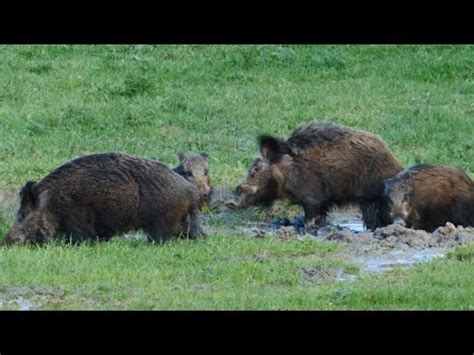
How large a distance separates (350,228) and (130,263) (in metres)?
3.86

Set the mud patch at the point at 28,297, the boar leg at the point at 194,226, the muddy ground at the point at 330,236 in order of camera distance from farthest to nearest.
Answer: the boar leg at the point at 194,226 < the muddy ground at the point at 330,236 < the mud patch at the point at 28,297

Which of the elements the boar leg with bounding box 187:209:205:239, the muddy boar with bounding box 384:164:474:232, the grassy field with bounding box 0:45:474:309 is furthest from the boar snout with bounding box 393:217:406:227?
the boar leg with bounding box 187:209:205:239

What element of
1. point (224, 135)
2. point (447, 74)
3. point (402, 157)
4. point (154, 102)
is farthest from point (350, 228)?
point (447, 74)

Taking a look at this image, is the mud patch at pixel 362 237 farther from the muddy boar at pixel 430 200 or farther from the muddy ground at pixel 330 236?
the muddy boar at pixel 430 200

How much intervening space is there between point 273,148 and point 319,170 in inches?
21.2

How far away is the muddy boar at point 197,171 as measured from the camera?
1359 centimetres

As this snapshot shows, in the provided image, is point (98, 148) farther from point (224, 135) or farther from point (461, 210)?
point (461, 210)

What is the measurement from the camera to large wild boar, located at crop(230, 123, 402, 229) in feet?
47.3

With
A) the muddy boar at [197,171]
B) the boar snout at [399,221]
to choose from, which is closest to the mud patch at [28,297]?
the muddy boar at [197,171]

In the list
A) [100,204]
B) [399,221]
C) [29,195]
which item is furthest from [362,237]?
[29,195]

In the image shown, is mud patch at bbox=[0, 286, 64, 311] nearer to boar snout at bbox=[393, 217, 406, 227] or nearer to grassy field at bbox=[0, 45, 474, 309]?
grassy field at bbox=[0, 45, 474, 309]

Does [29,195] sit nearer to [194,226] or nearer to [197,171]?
[194,226]

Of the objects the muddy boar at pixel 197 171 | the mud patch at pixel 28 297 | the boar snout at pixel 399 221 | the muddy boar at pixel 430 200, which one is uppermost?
the mud patch at pixel 28 297

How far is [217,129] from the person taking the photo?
17.6m
